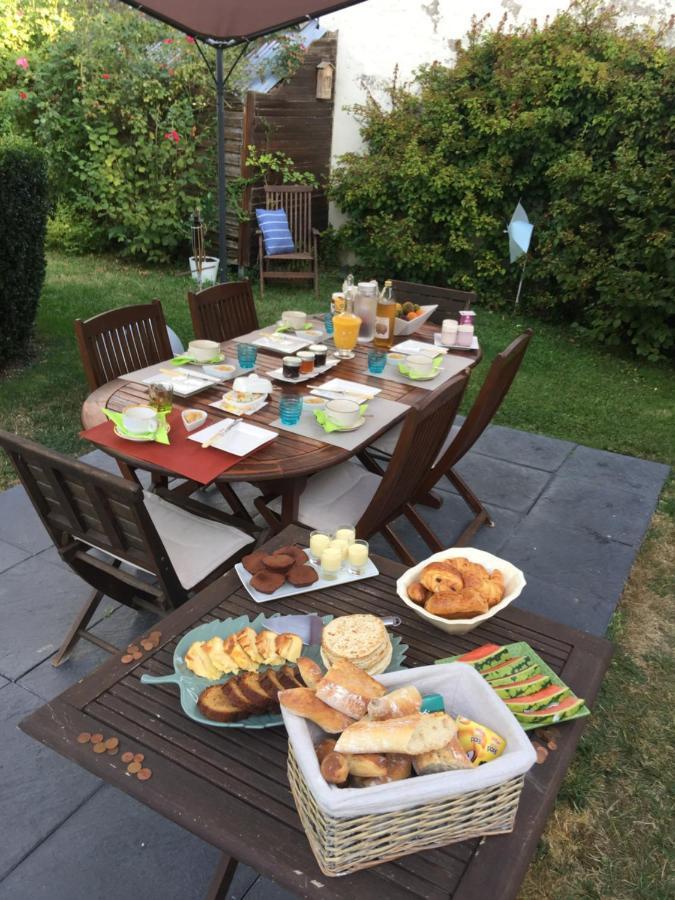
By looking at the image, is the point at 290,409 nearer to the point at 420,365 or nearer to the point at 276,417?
the point at 276,417

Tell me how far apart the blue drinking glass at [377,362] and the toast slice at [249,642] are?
1.93m

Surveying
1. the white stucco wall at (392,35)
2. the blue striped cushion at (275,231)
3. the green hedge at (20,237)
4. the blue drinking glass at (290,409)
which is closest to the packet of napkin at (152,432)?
the blue drinking glass at (290,409)

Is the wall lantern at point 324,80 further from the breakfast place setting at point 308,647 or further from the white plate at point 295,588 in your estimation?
the white plate at point 295,588

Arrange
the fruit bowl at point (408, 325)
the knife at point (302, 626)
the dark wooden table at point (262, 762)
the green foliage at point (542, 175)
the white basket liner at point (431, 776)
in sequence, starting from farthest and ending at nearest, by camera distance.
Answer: the green foliage at point (542, 175)
the fruit bowl at point (408, 325)
the knife at point (302, 626)
the dark wooden table at point (262, 762)
the white basket liner at point (431, 776)

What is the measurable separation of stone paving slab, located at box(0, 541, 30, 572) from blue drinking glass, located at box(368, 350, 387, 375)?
1.88m

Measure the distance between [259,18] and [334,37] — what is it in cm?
464

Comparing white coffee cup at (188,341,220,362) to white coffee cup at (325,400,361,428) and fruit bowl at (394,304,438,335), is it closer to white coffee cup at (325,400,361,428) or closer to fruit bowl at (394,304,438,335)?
white coffee cup at (325,400,361,428)

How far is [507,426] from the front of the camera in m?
4.88

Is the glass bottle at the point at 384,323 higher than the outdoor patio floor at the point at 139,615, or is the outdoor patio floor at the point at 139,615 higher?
the glass bottle at the point at 384,323

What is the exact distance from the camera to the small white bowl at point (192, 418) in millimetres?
2463

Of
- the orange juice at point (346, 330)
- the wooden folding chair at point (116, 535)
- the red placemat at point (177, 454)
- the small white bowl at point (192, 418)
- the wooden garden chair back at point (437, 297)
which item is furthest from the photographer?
the wooden garden chair back at point (437, 297)

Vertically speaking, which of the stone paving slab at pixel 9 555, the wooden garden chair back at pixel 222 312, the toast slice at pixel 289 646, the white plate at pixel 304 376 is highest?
the toast slice at pixel 289 646

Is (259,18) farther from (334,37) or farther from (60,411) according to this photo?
(334,37)

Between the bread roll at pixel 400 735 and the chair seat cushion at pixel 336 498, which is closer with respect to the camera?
the bread roll at pixel 400 735
